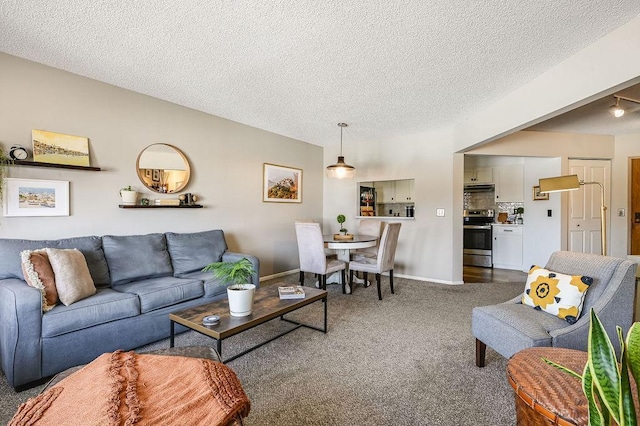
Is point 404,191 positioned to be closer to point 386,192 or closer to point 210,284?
point 386,192

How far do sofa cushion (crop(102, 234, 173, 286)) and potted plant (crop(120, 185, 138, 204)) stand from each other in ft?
1.28

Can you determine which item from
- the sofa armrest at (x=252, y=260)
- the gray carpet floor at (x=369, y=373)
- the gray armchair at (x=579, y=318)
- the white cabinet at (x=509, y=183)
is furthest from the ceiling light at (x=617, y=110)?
the sofa armrest at (x=252, y=260)

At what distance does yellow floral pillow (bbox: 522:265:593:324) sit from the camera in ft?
6.08

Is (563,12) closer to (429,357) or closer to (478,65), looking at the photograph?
(478,65)

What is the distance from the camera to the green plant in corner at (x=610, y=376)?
68 centimetres

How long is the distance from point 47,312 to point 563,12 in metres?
3.89

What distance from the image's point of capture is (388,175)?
17.1 ft

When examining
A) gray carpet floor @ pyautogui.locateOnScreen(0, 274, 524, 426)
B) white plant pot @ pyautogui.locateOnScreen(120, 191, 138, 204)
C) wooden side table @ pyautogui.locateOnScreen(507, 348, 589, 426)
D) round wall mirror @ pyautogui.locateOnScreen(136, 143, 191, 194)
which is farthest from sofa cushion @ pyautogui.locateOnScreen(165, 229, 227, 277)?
wooden side table @ pyautogui.locateOnScreen(507, 348, 589, 426)

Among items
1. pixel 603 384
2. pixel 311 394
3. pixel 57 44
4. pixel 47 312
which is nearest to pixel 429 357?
pixel 311 394

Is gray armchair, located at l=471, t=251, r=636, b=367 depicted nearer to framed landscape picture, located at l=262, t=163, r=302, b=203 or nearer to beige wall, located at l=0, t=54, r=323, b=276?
beige wall, located at l=0, t=54, r=323, b=276

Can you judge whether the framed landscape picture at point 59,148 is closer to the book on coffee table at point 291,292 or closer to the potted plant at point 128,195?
the potted plant at point 128,195

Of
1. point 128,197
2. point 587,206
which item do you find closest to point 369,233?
point 128,197

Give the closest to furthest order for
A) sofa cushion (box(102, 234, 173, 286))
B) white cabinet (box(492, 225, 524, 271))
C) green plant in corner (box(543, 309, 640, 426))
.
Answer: green plant in corner (box(543, 309, 640, 426)), sofa cushion (box(102, 234, 173, 286)), white cabinet (box(492, 225, 524, 271))

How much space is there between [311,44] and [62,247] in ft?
8.76
